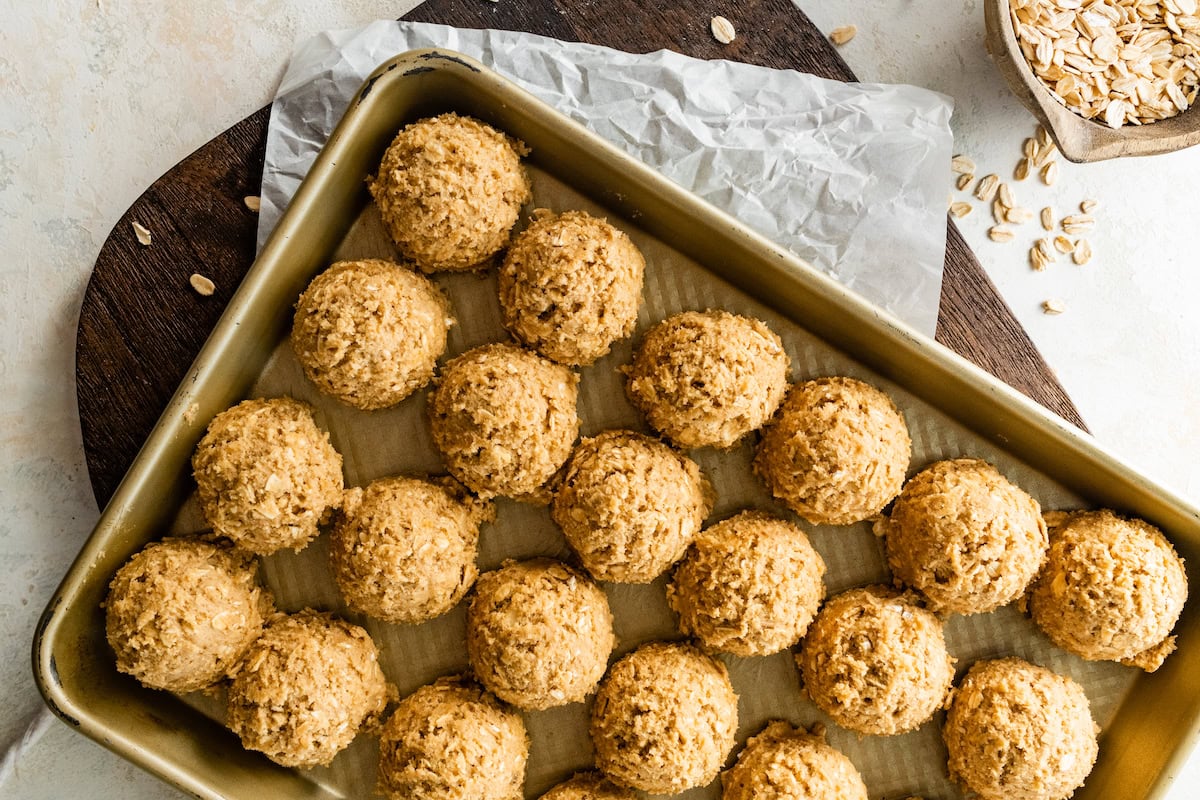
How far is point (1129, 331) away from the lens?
2.38 meters

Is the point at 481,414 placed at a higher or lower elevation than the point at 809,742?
higher

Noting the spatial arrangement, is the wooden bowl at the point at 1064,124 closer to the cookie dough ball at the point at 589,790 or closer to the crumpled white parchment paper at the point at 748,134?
Answer: the crumpled white parchment paper at the point at 748,134

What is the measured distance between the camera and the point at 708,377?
1.89 m

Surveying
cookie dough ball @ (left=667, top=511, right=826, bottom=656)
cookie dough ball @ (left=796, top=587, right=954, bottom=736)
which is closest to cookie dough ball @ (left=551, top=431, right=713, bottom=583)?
cookie dough ball @ (left=667, top=511, right=826, bottom=656)

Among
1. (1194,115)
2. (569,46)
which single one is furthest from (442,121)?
(1194,115)

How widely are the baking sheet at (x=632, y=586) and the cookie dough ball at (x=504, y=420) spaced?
0.12 m

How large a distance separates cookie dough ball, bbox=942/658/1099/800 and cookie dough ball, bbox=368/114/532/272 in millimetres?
1422

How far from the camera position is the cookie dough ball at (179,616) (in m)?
1.87

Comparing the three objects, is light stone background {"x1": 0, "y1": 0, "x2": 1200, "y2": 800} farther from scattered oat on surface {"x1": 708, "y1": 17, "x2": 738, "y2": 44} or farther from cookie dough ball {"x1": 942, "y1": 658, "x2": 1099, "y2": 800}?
cookie dough ball {"x1": 942, "y1": 658, "x2": 1099, "y2": 800}

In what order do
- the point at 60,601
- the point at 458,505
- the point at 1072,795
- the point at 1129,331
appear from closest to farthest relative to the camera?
the point at 60,601
the point at 458,505
the point at 1072,795
the point at 1129,331

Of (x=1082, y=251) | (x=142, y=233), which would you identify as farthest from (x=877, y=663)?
(x=142, y=233)

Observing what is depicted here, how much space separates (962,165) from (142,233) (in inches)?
76.7

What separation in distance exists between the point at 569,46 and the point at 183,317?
1088mm

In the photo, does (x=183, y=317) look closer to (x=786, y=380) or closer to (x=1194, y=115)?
(x=786, y=380)
